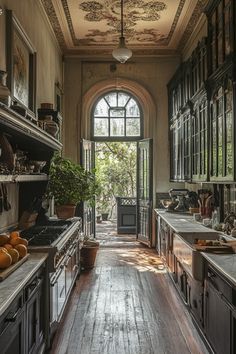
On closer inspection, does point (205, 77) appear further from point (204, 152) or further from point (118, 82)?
point (118, 82)

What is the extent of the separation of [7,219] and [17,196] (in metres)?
0.50

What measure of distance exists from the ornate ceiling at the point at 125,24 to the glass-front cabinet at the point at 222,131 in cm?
245

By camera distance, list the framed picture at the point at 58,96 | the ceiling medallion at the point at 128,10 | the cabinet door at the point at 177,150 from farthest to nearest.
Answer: the framed picture at the point at 58,96 < the cabinet door at the point at 177,150 < the ceiling medallion at the point at 128,10

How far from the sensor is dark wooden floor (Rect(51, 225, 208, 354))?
3939 mm

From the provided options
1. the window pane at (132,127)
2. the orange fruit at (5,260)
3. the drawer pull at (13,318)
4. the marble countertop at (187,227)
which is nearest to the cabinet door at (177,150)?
the window pane at (132,127)

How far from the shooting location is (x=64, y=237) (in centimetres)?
460

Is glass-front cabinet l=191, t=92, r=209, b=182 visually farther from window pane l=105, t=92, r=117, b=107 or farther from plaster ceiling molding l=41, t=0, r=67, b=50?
window pane l=105, t=92, r=117, b=107

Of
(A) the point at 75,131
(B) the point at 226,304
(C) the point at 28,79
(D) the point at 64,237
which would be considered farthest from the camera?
(A) the point at 75,131

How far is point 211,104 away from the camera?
5.49m

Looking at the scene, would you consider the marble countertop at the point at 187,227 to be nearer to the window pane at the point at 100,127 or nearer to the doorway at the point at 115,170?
the window pane at the point at 100,127

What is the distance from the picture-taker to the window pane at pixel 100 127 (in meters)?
9.97

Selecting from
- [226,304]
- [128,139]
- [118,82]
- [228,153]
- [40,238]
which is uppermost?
[118,82]

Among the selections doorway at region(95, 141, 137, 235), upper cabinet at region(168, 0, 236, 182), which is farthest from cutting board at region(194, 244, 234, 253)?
doorway at region(95, 141, 137, 235)

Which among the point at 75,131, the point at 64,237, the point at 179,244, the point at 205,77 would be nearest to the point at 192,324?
the point at 179,244
